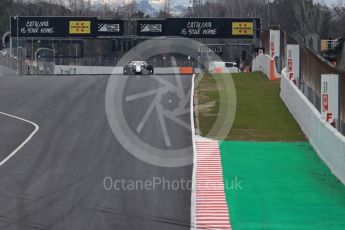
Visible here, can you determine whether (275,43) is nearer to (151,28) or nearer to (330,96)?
(330,96)

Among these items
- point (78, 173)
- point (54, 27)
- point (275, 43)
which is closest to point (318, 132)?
point (78, 173)

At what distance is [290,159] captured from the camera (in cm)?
1997

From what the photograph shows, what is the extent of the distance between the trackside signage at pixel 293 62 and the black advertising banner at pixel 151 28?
99.3 ft

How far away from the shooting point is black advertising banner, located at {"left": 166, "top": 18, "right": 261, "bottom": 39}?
192 ft

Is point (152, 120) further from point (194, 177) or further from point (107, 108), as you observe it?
point (194, 177)

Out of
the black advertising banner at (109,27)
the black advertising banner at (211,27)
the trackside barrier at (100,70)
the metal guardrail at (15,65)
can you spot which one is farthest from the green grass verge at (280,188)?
the trackside barrier at (100,70)

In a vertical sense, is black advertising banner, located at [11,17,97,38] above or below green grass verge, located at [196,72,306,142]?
above

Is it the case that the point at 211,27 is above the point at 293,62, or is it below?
above

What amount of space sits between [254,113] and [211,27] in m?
31.7

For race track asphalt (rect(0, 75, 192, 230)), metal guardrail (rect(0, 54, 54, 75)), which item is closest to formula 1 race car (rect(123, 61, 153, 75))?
metal guardrail (rect(0, 54, 54, 75))

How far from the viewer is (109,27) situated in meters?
59.3

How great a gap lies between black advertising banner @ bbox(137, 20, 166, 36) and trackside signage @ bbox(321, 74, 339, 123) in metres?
40.1

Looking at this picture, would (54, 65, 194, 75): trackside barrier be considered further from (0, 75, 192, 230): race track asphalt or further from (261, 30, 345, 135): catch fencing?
(261, 30, 345, 135): catch fencing

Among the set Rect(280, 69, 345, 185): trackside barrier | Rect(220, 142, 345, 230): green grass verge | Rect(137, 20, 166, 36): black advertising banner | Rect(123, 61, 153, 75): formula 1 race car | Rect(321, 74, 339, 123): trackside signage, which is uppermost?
Rect(137, 20, 166, 36): black advertising banner
